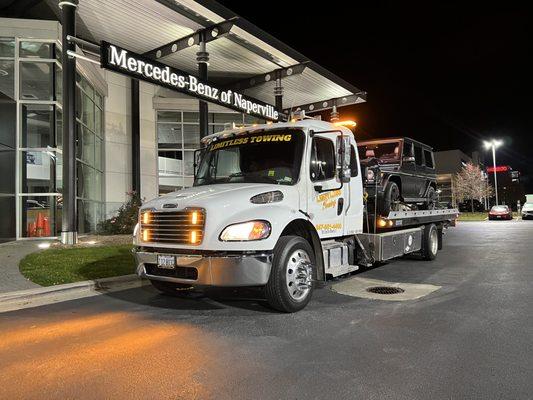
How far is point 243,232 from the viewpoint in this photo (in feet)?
19.1

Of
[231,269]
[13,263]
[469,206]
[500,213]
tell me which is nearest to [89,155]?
[13,263]

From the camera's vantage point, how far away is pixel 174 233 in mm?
6168

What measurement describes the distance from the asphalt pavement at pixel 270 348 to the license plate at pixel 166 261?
28.3 inches

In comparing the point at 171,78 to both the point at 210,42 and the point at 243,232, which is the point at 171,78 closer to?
the point at 210,42

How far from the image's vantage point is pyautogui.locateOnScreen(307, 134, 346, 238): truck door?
6945mm

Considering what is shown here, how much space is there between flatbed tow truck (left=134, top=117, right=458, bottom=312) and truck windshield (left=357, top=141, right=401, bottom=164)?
3488 millimetres

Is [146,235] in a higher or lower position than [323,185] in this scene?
lower

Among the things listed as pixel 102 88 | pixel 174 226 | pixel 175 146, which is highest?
pixel 102 88

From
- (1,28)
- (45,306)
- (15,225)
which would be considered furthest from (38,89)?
(45,306)

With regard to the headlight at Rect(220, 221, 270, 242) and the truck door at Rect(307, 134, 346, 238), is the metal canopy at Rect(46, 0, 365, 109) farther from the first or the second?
the headlight at Rect(220, 221, 270, 242)

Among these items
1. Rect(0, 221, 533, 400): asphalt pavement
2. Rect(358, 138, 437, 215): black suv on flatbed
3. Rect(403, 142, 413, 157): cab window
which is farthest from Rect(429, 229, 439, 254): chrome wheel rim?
Rect(0, 221, 533, 400): asphalt pavement

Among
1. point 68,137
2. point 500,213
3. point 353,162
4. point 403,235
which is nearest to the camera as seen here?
point 353,162

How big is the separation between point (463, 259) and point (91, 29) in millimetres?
16326

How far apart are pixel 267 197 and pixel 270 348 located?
2089 mm
